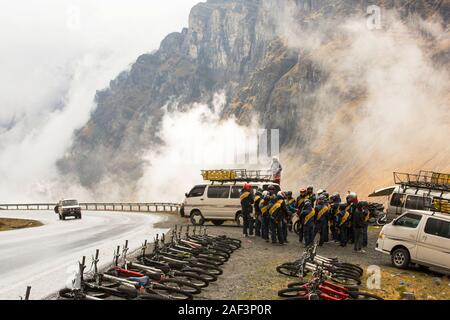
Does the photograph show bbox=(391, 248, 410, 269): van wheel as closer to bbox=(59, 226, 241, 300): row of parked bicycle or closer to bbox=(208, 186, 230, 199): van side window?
bbox=(59, 226, 241, 300): row of parked bicycle

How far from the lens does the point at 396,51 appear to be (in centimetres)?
6366

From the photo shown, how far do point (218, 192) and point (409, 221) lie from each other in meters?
11.5

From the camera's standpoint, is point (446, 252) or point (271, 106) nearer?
point (446, 252)

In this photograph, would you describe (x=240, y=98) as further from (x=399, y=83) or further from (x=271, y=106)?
(x=399, y=83)

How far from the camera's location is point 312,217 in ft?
54.0

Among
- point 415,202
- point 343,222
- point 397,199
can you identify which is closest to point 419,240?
point 343,222

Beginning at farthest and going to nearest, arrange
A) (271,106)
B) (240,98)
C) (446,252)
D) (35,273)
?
(240,98) < (271,106) < (446,252) < (35,273)

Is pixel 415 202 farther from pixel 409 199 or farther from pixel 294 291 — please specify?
pixel 294 291

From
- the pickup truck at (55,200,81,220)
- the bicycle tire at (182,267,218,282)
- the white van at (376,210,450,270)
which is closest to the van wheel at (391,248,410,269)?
the white van at (376,210,450,270)

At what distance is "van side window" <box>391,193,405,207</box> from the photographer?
2223cm

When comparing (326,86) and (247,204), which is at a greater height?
(326,86)
